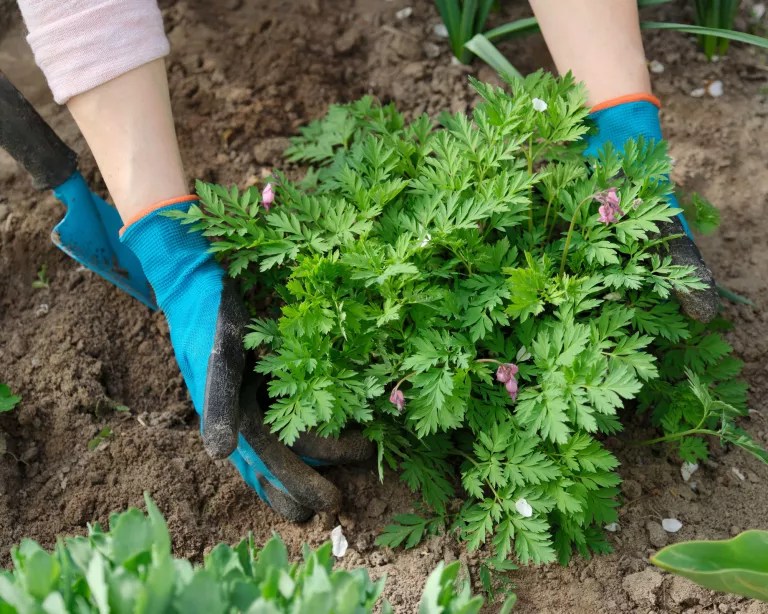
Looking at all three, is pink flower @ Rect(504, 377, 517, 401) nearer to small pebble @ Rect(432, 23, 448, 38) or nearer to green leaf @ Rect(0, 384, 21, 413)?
green leaf @ Rect(0, 384, 21, 413)

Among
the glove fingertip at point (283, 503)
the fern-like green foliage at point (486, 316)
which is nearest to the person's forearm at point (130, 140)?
the fern-like green foliage at point (486, 316)

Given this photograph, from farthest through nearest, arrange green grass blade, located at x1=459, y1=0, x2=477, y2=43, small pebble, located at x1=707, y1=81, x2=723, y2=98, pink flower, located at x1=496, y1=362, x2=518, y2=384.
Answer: small pebble, located at x1=707, y1=81, x2=723, y2=98 < green grass blade, located at x1=459, y1=0, x2=477, y2=43 < pink flower, located at x1=496, y1=362, x2=518, y2=384

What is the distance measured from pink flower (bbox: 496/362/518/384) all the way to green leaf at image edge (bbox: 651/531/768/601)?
45 centimetres

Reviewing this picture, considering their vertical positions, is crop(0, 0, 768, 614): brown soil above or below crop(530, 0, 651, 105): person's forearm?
below

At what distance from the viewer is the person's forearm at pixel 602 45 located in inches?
78.7

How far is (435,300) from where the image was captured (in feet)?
5.56

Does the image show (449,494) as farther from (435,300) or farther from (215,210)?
(215,210)

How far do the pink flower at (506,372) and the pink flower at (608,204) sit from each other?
0.37m

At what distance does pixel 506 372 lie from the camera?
1615 mm

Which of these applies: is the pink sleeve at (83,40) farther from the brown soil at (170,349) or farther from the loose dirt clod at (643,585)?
the loose dirt clod at (643,585)

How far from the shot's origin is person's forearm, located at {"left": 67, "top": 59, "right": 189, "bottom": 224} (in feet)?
6.19

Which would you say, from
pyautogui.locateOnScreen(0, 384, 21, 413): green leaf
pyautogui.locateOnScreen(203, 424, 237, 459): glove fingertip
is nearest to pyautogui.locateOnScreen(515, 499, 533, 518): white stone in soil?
pyautogui.locateOnScreen(203, 424, 237, 459): glove fingertip

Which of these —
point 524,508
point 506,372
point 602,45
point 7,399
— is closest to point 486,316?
point 506,372

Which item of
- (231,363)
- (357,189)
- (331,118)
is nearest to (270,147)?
(331,118)
